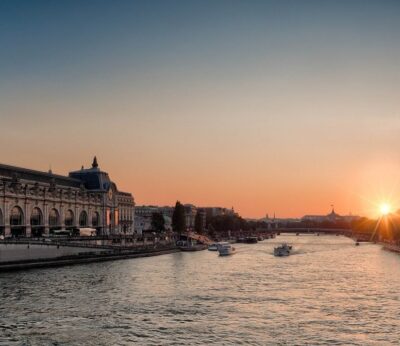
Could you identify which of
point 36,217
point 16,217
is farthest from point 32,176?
point 16,217

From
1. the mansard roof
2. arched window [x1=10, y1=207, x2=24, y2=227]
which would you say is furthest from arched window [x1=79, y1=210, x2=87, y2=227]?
arched window [x1=10, y1=207, x2=24, y2=227]

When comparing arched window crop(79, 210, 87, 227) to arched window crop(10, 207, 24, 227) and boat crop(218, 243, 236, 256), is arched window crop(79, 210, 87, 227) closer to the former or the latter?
arched window crop(10, 207, 24, 227)

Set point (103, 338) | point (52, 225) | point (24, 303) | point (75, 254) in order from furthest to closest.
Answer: point (52, 225)
point (75, 254)
point (24, 303)
point (103, 338)

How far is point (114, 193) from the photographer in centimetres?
17125

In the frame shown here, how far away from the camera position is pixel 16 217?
117 metres

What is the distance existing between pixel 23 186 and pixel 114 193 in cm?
5341

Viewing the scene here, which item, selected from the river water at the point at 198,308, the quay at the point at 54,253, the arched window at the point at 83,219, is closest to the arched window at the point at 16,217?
the quay at the point at 54,253

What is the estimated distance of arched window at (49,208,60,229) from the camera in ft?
427

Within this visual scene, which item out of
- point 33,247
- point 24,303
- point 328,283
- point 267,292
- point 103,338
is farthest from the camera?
point 33,247

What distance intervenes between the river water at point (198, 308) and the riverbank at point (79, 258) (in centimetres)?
403

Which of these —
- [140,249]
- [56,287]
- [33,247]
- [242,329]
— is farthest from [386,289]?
[140,249]

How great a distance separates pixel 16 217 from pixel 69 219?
24095mm

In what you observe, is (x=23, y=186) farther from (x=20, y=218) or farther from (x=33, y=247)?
(x=33, y=247)

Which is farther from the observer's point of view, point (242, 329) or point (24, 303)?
point (24, 303)
